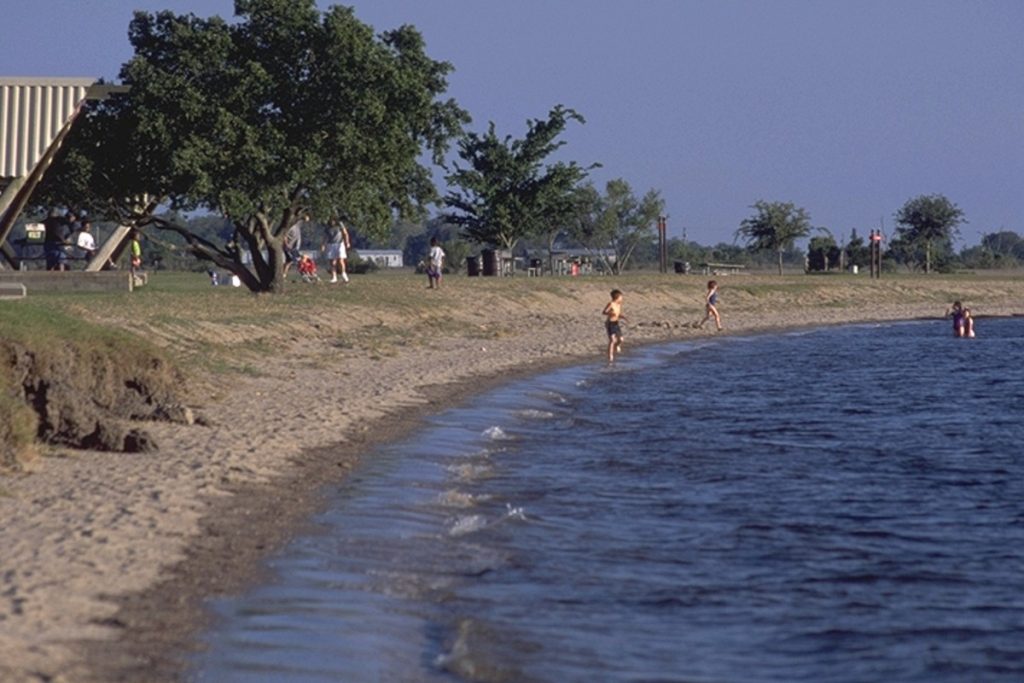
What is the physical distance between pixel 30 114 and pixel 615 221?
5782cm

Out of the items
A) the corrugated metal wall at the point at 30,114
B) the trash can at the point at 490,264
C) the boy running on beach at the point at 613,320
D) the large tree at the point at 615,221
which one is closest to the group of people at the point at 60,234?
the corrugated metal wall at the point at 30,114

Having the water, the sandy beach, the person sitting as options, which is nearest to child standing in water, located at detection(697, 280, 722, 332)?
the sandy beach

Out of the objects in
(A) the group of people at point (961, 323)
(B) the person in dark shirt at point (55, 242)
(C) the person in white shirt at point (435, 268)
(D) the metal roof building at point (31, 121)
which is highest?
(D) the metal roof building at point (31, 121)

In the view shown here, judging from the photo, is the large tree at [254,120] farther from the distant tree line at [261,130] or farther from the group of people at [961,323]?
the group of people at [961,323]

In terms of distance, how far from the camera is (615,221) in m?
84.9

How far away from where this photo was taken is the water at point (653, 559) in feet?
30.9

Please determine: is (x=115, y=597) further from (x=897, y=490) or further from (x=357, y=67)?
(x=357, y=67)

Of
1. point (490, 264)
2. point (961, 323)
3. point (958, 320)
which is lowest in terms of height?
point (961, 323)

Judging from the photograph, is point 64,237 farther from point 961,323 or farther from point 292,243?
point 961,323

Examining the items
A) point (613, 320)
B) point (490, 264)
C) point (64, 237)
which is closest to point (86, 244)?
point (64, 237)

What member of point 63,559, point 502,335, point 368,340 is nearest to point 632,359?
point 502,335

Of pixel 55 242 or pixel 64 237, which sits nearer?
pixel 55 242

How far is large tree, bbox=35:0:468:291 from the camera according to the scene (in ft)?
108

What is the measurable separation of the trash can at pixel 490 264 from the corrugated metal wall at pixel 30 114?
82.8ft
